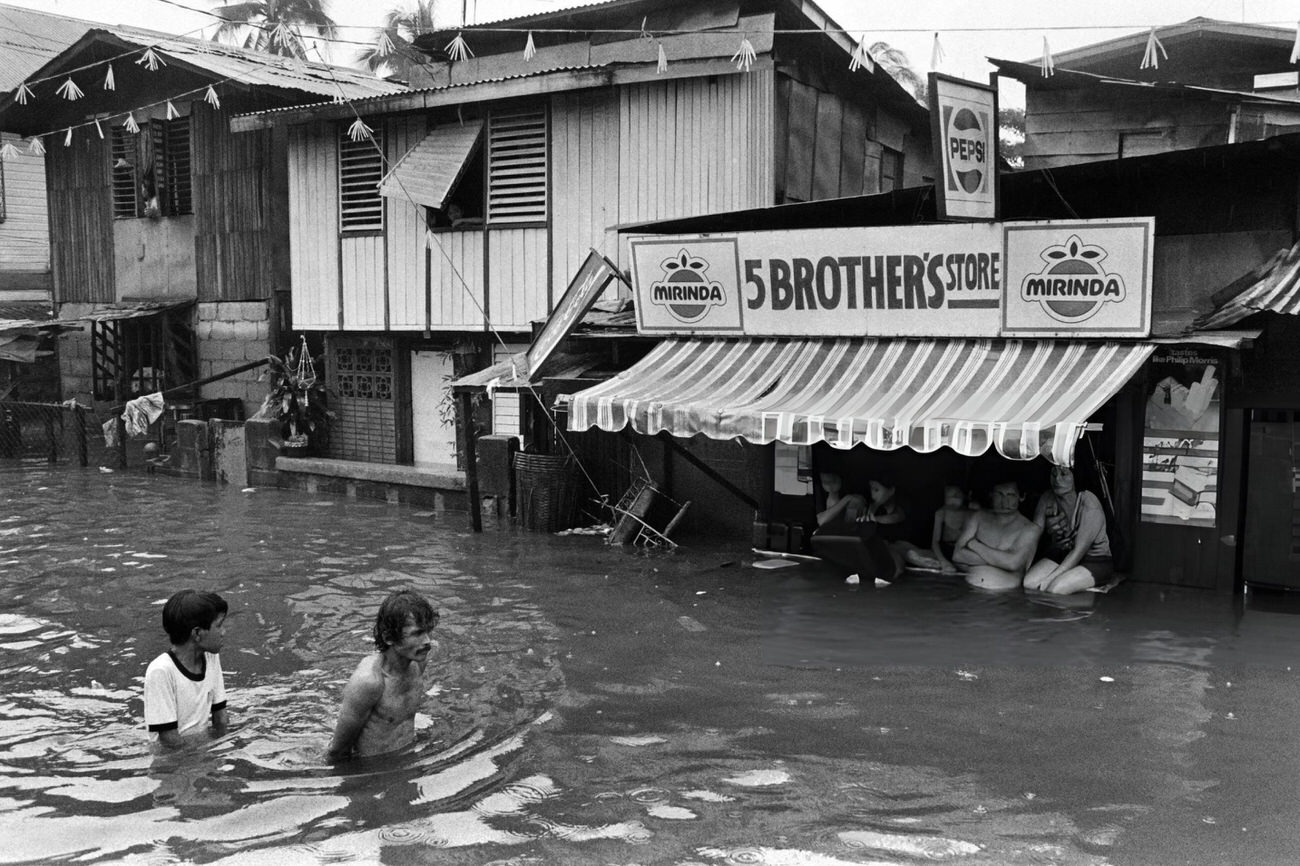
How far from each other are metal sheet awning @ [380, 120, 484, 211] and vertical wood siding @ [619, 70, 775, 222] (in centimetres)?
266

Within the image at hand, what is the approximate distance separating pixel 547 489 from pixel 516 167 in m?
5.29

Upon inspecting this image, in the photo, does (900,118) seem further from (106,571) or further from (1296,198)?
(106,571)

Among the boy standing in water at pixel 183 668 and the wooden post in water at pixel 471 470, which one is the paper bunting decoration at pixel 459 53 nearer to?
the wooden post in water at pixel 471 470

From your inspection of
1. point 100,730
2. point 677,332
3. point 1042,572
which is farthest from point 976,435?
point 100,730

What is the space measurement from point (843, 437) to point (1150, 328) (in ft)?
10.3

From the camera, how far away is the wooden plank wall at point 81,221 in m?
23.9

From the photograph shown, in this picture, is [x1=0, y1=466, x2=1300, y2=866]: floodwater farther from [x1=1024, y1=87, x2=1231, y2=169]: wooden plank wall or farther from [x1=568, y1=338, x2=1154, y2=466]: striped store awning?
[x1=1024, y1=87, x2=1231, y2=169]: wooden plank wall

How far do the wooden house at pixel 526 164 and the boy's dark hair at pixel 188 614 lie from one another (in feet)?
33.6

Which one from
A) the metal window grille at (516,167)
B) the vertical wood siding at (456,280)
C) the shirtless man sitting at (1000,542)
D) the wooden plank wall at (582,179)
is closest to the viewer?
the shirtless man sitting at (1000,542)

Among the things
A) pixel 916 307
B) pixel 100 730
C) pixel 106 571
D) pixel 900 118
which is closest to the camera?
pixel 100 730

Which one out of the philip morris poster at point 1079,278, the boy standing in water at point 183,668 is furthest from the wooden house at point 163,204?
the boy standing in water at point 183,668

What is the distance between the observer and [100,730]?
8172 mm

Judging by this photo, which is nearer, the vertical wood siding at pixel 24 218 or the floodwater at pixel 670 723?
the floodwater at pixel 670 723

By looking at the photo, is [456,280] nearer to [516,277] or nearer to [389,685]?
[516,277]
